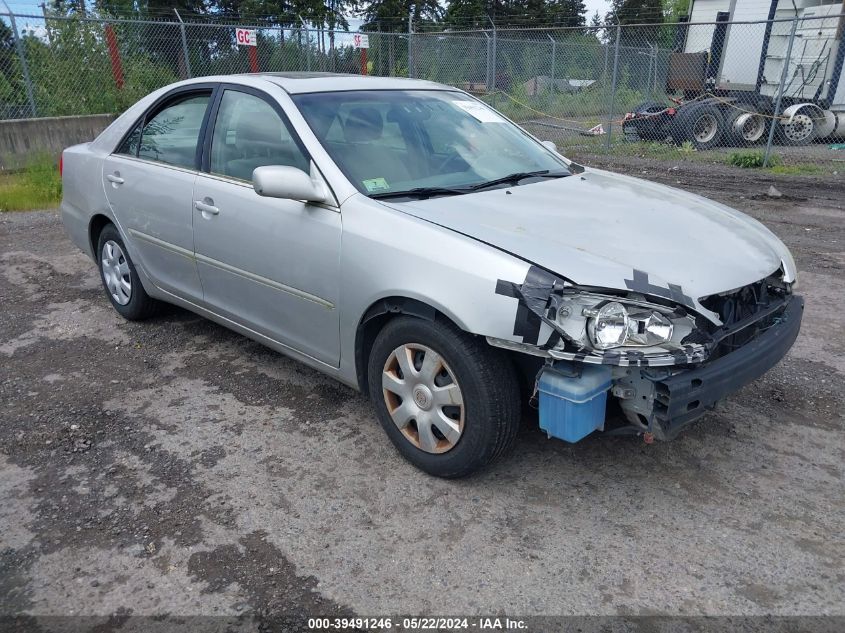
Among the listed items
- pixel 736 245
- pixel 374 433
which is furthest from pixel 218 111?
pixel 736 245

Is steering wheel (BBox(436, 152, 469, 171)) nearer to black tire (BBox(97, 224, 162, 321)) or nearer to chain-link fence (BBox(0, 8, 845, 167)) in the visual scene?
black tire (BBox(97, 224, 162, 321))

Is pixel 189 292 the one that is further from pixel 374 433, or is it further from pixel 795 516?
pixel 795 516

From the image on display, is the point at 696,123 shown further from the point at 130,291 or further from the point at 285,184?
the point at 285,184

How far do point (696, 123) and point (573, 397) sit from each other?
41.1 ft

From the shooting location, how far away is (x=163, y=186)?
170 inches

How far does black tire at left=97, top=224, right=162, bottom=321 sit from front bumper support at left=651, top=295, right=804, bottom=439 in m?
3.73

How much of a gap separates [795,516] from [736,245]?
1208 mm

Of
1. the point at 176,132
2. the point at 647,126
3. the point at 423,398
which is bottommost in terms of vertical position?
the point at 423,398

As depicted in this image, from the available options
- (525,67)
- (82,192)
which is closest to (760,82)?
(525,67)

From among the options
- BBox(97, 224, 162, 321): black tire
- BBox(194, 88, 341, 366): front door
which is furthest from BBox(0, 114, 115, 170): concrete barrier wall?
BBox(194, 88, 341, 366): front door

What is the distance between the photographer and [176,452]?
3459 millimetres

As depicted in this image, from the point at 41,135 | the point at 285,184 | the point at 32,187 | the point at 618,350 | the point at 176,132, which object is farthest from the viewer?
the point at 41,135

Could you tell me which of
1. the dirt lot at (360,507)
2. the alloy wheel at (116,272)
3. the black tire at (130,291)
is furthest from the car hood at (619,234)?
the alloy wheel at (116,272)

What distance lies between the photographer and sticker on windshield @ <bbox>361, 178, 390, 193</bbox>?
10.9ft
